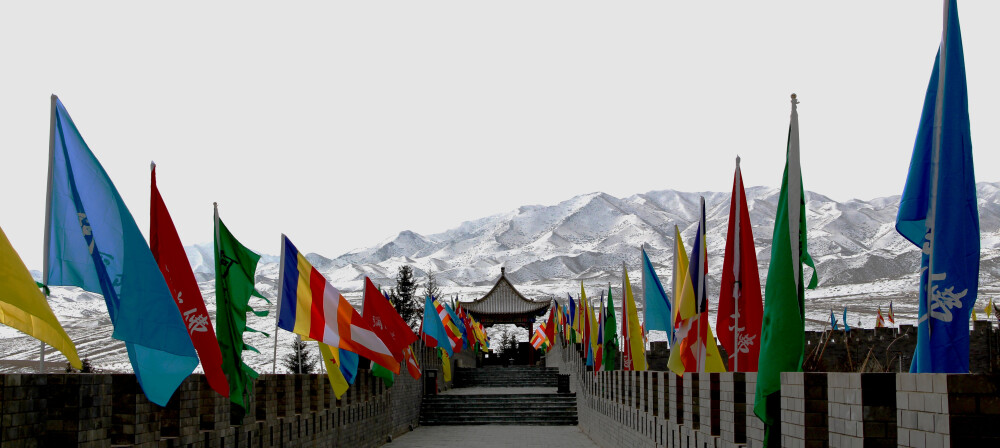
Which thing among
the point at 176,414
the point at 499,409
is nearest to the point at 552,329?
the point at 499,409

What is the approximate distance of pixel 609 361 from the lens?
21641 millimetres

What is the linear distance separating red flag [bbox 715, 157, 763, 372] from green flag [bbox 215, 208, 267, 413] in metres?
5.43

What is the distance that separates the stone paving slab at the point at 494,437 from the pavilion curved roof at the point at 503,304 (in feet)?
77.8

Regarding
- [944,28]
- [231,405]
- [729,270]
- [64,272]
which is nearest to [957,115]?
[944,28]

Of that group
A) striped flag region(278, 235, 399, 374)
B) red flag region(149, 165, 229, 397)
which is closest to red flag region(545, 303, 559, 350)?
striped flag region(278, 235, 399, 374)

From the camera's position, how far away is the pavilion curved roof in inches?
2063

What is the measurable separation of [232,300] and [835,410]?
25.2 feet

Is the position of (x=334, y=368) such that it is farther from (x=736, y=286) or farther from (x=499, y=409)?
(x=499, y=409)

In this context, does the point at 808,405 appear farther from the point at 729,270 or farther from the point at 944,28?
the point at 729,270

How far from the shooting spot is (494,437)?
24.4m

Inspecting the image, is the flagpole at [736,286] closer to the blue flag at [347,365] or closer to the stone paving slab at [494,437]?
the blue flag at [347,365]

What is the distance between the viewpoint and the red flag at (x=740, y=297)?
10.7 metres

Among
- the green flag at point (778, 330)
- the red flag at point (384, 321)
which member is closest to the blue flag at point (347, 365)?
the red flag at point (384, 321)

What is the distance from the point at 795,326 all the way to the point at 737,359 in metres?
3.40
